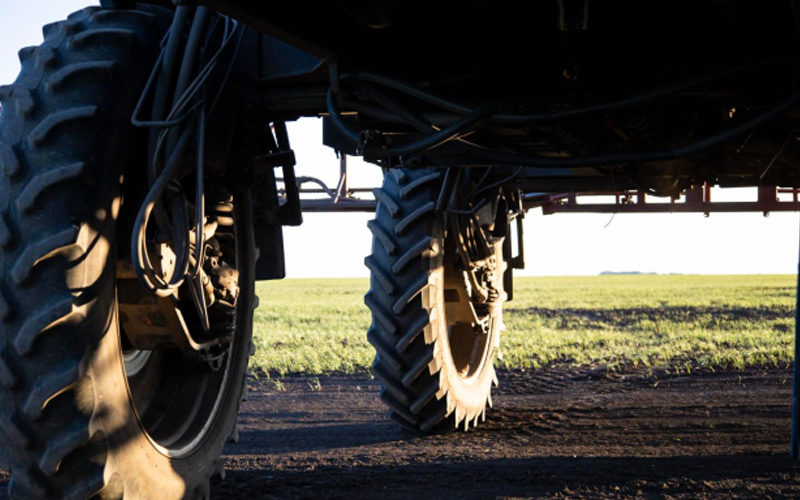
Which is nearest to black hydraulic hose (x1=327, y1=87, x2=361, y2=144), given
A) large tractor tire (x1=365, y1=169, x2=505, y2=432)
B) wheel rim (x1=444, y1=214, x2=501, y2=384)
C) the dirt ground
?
the dirt ground

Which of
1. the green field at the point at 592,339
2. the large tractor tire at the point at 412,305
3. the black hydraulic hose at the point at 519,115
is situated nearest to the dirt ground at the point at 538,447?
the large tractor tire at the point at 412,305

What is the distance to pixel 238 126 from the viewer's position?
3572mm

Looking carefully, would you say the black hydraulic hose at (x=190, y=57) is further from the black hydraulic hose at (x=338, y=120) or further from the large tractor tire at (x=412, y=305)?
the large tractor tire at (x=412, y=305)

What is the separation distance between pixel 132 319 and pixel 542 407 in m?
4.07

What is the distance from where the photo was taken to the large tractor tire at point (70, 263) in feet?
9.03

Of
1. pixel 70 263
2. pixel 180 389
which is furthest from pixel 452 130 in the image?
pixel 180 389

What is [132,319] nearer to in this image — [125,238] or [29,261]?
[125,238]

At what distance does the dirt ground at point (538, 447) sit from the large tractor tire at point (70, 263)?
137 cm

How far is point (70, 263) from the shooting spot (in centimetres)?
278

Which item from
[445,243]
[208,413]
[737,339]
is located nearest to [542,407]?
[445,243]

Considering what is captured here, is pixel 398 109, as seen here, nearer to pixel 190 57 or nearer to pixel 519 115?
pixel 519 115

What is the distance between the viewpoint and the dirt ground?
423 centimetres

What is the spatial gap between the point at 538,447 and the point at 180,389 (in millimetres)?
2201

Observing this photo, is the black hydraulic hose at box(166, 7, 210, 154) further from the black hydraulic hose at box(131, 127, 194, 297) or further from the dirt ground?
the dirt ground
